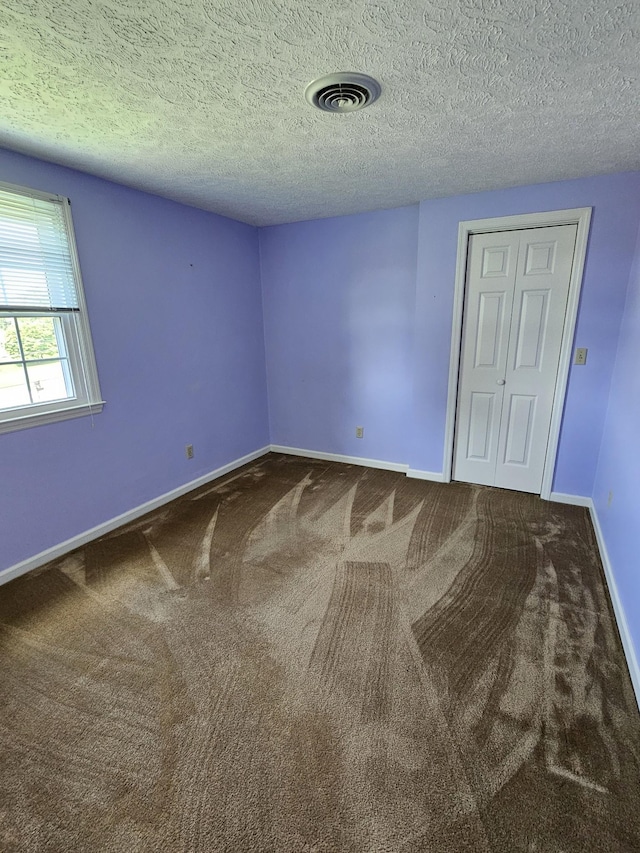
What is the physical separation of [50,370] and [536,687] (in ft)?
10.0

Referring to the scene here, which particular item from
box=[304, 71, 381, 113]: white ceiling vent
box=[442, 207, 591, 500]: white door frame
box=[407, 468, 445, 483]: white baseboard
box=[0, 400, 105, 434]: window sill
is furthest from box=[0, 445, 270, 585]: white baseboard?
box=[304, 71, 381, 113]: white ceiling vent

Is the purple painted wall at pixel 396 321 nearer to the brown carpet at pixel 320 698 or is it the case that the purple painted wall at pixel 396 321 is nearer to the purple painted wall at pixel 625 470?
the purple painted wall at pixel 625 470

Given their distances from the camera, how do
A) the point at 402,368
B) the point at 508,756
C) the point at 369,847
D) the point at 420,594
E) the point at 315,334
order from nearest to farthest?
1. the point at 369,847
2. the point at 508,756
3. the point at 420,594
4. the point at 402,368
5. the point at 315,334

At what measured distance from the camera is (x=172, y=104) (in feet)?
5.32

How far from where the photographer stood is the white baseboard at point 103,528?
2335mm

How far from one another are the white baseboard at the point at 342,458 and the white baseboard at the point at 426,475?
0.28ft

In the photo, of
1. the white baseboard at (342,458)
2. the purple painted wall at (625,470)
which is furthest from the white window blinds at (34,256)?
the purple painted wall at (625,470)

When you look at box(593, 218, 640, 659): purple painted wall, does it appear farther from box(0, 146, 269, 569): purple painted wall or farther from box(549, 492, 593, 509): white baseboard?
box(0, 146, 269, 569): purple painted wall

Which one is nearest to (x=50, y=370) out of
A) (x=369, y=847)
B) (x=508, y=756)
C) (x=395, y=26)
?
(x=395, y=26)

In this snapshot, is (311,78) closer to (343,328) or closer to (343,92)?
(343,92)

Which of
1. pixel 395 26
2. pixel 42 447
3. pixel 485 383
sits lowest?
pixel 42 447

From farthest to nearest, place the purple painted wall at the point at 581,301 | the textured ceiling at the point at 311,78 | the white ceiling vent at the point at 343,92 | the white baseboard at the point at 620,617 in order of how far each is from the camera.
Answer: the purple painted wall at the point at 581,301 → the white baseboard at the point at 620,617 → the white ceiling vent at the point at 343,92 → the textured ceiling at the point at 311,78

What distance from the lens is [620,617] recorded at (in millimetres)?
1887

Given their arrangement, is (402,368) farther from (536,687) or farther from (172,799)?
(172,799)
